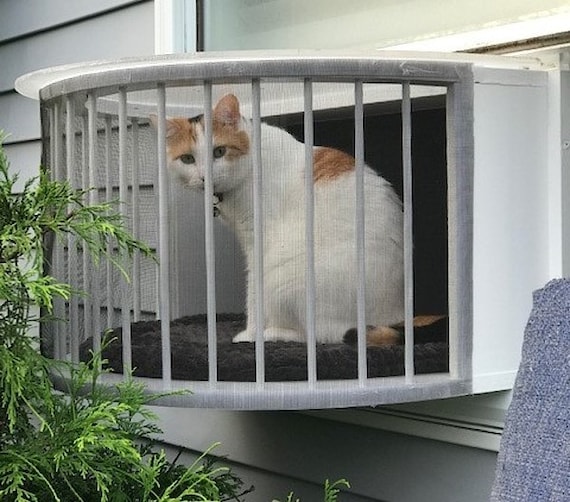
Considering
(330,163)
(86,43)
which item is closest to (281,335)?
(330,163)

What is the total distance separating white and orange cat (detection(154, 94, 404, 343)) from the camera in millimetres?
1628

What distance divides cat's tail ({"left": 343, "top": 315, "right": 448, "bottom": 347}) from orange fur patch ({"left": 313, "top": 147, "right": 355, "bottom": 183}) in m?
0.25

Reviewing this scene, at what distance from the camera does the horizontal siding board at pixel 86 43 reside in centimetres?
269

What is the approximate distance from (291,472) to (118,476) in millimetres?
728

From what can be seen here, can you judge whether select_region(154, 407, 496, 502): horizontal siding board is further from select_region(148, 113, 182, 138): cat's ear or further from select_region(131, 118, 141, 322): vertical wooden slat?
select_region(148, 113, 182, 138): cat's ear

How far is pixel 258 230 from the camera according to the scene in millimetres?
1616

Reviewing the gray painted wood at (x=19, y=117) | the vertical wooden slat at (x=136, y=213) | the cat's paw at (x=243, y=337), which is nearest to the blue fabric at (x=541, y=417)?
the cat's paw at (x=243, y=337)

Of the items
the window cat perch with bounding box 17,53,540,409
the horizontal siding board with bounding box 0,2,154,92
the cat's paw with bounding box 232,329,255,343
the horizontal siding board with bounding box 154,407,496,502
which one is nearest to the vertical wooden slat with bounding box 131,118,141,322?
the window cat perch with bounding box 17,53,540,409

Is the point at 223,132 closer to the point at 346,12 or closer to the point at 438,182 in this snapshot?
the point at 438,182

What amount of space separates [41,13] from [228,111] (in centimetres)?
168

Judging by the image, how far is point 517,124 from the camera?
5.72ft

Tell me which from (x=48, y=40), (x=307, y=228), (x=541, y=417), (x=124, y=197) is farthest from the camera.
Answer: (x=48, y=40)

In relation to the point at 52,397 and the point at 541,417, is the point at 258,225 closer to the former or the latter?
the point at 52,397

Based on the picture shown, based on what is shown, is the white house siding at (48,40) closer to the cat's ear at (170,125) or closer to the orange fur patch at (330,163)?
the cat's ear at (170,125)
